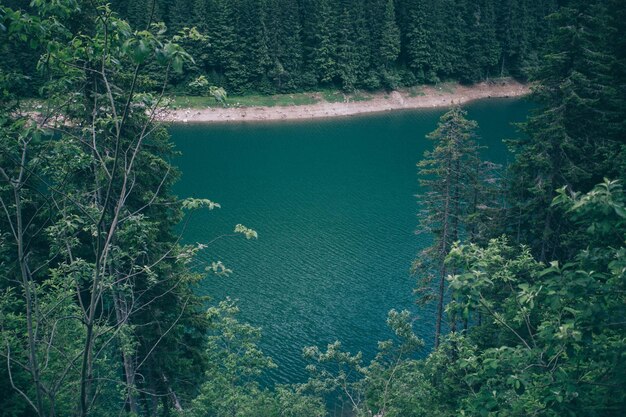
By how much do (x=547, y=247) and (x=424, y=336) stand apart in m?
11.2

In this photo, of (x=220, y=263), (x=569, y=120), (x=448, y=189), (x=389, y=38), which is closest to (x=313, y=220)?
(x=448, y=189)

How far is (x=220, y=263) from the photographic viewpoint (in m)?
7.81

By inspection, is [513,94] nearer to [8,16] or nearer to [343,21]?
[343,21]

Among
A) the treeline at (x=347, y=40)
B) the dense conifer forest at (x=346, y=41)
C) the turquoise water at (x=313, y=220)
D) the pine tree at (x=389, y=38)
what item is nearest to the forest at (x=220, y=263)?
the turquoise water at (x=313, y=220)

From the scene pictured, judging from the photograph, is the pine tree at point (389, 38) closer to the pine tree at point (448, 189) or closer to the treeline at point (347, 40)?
the treeline at point (347, 40)

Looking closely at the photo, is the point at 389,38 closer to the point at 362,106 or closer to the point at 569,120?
the point at 362,106

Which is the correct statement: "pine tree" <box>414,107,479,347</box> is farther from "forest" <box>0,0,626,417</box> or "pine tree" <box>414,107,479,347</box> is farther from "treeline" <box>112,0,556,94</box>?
"treeline" <box>112,0,556,94</box>

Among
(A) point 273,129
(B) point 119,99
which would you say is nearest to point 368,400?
(B) point 119,99

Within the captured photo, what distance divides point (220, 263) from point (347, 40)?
261ft

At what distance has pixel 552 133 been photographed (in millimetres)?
17812

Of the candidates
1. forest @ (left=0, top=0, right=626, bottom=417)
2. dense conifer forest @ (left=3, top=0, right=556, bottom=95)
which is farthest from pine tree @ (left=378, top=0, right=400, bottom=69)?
forest @ (left=0, top=0, right=626, bottom=417)

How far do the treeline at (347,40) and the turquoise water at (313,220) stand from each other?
408 inches

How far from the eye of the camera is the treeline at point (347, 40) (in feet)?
255

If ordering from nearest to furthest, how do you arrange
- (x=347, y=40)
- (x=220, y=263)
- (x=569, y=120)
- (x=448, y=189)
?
(x=220, y=263) → (x=569, y=120) → (x=448, y=189) → (x=347, y=40)
